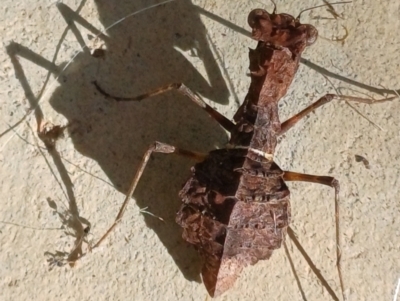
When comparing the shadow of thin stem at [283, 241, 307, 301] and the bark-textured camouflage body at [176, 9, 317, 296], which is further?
the shadow of thin stem at [283, 241, 307, 301]

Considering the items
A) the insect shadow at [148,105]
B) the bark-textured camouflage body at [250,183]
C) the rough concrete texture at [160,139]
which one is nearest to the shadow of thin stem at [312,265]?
the rough concrete texture at [160,139]

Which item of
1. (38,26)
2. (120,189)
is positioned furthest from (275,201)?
(38,26)

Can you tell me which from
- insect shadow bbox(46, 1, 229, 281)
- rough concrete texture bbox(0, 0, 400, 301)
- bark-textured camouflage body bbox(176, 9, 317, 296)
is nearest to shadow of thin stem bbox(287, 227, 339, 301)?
rough concrete texture bbox(0, 0, 400, 301)

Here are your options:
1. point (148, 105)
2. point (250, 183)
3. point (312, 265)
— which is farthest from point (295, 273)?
Answer: point (148, 105)

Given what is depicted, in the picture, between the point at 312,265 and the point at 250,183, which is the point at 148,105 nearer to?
the point at 250,183

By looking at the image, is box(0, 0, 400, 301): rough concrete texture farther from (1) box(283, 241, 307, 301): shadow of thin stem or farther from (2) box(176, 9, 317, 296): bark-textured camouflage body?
(2) box(176, 9, 317, 296): bark-textured camouflage body
